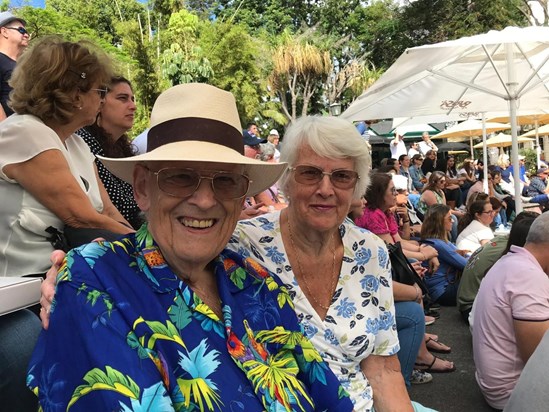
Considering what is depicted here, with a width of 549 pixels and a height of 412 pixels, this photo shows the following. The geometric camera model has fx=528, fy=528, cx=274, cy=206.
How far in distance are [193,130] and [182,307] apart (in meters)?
0.53

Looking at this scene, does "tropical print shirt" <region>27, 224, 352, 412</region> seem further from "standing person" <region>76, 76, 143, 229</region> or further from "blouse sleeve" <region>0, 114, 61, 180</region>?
"standing person" <region>76, 76, 143, 229</region>

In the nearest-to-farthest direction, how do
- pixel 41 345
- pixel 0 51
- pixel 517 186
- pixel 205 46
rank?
pixel 41 345 < pixel 0 51 < pixel 517 186 < pixel 205 46

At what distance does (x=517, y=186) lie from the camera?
810cm

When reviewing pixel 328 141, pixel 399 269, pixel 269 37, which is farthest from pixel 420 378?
pixel 269 37

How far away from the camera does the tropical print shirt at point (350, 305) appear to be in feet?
7.06

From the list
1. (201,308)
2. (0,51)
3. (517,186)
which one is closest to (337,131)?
(201,308)

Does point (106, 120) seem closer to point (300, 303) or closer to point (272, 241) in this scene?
point (272, 241)

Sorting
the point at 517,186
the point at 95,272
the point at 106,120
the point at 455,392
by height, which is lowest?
the point at 455,392

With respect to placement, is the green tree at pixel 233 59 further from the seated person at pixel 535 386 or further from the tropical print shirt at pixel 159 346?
the tropical print shirt at pixel 159 346

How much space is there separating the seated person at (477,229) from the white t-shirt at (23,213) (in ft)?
21.3

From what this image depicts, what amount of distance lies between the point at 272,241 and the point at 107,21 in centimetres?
4110

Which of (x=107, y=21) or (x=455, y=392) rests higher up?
(x=107, y=21)

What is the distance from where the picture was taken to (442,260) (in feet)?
21.5

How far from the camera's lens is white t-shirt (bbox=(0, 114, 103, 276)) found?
1840 millimetres
